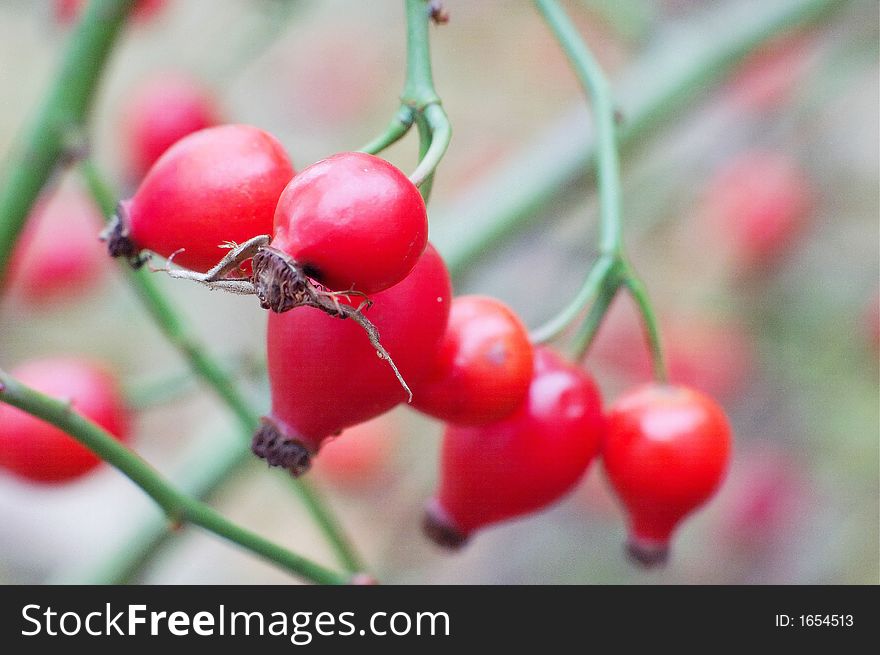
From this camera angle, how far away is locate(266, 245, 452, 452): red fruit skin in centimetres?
81

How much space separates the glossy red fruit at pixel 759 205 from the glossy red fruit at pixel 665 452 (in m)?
1.59

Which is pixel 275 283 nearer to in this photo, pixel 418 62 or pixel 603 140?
pixel 418 62

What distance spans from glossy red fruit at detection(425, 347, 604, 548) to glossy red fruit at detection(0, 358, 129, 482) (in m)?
0.49

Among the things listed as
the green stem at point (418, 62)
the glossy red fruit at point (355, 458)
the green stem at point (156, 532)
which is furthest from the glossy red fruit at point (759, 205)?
the green stem at point (418, 62)

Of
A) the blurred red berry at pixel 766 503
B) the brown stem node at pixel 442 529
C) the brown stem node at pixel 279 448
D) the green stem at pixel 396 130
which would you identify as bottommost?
the brown stem node at pixel 279 448

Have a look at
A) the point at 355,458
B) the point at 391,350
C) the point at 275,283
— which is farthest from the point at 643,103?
the point at 355,458

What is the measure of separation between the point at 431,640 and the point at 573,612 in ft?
0.61

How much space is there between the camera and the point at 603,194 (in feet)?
3.42

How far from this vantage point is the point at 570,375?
1077 mm

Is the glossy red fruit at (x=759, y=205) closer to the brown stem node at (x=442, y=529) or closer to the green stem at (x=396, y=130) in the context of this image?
the brown stem node at (x=442, y=529)

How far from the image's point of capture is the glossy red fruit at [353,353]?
81 centimetres

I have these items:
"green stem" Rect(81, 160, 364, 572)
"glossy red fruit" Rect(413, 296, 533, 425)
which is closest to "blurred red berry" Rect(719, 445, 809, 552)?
"green stem" Rect(81, 160, 364, 572)

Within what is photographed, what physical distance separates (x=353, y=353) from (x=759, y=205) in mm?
2143

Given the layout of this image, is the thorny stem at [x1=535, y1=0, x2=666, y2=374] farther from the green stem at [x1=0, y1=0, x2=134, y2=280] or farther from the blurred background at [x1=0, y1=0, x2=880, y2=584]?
the blurred background at [x1=0, y1=0, x2=880, y2=584]
